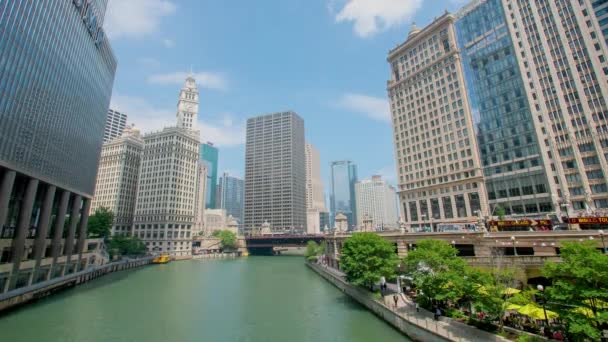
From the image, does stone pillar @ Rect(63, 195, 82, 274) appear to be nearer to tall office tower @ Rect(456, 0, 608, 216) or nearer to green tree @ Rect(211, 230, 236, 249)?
green tree @ Rect(211, 230, 236, 249)

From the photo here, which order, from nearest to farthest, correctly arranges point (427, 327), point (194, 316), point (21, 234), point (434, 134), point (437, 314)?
point (427, 327) → point (437, 314) → point (194, 316) → point (21, 234) → point (434, 134)

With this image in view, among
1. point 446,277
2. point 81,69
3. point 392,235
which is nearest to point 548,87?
point 392,235

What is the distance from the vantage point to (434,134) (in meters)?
99.3

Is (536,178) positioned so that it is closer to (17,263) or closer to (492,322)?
(492,322)

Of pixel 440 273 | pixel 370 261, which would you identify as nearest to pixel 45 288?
pixel 370 261

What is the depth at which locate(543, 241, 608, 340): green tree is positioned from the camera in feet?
66.6

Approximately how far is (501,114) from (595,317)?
82873 mm

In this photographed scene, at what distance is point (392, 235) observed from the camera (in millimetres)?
62344

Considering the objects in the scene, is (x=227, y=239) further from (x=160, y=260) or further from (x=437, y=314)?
(x=437, y=314)

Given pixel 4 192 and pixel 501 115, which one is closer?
pixel 4 192

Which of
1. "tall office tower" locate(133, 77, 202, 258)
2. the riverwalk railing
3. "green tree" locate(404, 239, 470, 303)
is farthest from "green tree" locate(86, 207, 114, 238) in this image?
"green tree" locate(404, 239, 470, 303)

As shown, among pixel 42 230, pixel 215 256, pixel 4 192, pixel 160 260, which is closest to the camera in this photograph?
pixel 4 192

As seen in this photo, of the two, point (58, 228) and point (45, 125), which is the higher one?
point (45, 125)

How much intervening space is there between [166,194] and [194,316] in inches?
5114
